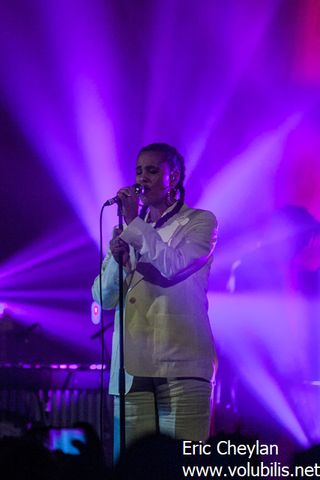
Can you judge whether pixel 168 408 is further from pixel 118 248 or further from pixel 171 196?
pixel 171 196

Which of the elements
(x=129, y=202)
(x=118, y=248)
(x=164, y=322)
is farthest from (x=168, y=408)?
(x=129, y=202)

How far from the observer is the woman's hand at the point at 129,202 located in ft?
10.2

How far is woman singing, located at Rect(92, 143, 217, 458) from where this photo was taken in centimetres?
299

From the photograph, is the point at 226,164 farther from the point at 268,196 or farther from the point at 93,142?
the point at 93,142

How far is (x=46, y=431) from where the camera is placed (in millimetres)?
2502

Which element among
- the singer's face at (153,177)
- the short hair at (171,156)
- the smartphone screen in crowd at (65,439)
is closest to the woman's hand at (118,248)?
the singer's face at (153,177)

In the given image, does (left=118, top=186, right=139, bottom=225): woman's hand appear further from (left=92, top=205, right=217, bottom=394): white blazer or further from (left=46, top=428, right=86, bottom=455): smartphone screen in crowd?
(left=46, top=428, right=86, bottom=455): smartphone screen in crowd

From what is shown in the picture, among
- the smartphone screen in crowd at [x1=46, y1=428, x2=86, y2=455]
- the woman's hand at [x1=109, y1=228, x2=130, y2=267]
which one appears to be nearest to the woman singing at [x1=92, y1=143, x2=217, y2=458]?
the woman's hand at [x1=109, y1=228, x2=130, y2=267]

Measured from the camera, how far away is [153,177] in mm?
3264

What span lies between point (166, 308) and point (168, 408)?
1.29 ft

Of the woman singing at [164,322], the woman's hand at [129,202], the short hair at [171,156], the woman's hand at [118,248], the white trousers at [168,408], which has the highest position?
the short hair at [171,156]

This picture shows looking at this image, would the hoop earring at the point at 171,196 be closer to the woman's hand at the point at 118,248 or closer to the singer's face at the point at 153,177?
the singer's face at the point at 153,177

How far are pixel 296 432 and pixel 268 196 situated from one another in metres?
1.87

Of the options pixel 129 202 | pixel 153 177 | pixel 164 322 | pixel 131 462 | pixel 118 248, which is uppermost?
pixel 153 177
